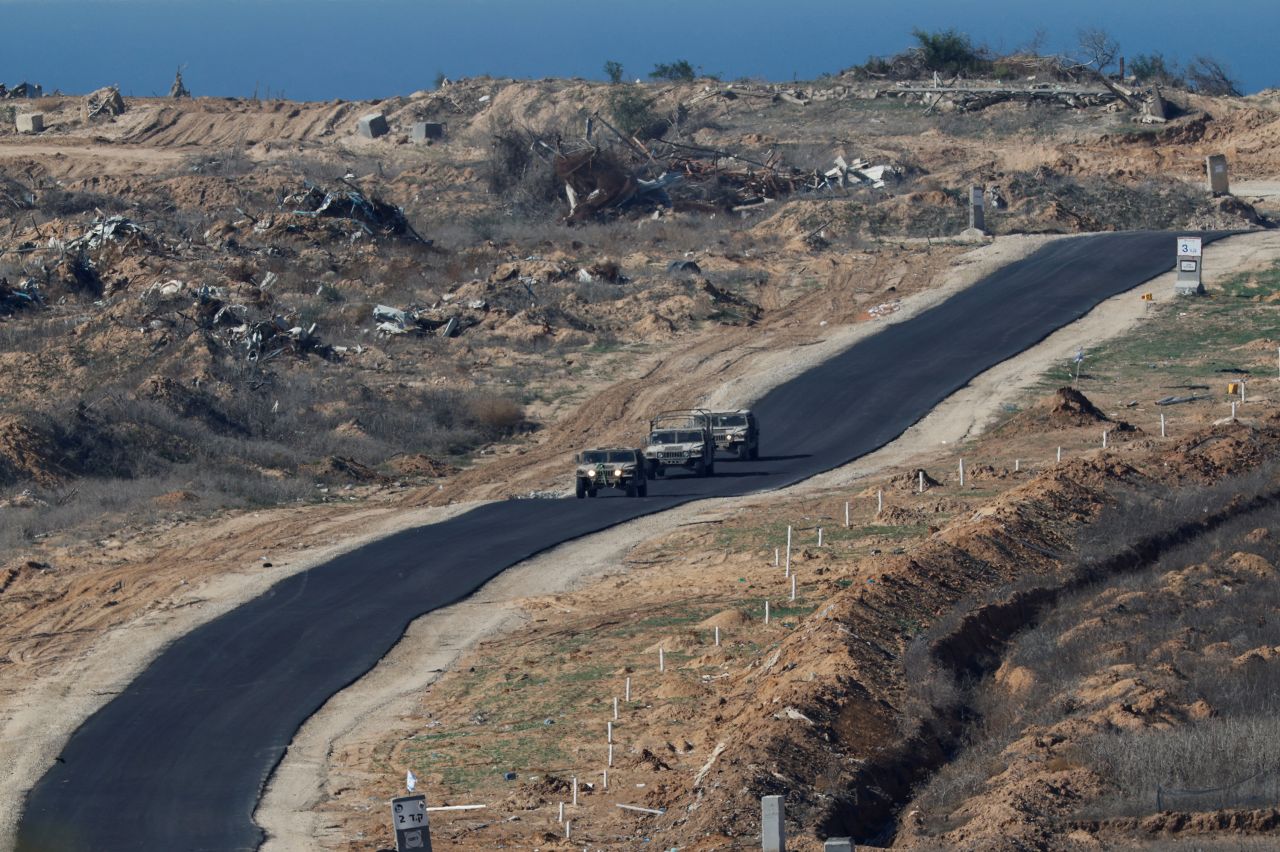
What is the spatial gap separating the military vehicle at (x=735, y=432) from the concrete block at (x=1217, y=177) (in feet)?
129

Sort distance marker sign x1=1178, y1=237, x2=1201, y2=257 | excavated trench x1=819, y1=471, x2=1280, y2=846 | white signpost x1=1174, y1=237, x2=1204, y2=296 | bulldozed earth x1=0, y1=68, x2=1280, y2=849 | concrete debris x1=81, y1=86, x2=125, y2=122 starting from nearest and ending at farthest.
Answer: excavated trench x1=819, y1=471, x2=1280, y2=846 < bulldozed earth x1=0, y1=68, x2=1280, y2=849 < distance marker sign x1=1178, y1=237, x2=1201, y2=257 < white signpost x1=1174, y1=237, x2=1204, y2=296 < concrete debris x1=81, y1=86, x2=125, y2=122

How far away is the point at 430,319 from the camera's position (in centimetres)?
6525

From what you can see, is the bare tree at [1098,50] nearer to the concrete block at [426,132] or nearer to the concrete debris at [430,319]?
the concrete block at [426,132]

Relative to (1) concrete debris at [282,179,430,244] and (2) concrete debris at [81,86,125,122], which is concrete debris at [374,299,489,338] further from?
(2) concrete debris at [81,86,125,122]

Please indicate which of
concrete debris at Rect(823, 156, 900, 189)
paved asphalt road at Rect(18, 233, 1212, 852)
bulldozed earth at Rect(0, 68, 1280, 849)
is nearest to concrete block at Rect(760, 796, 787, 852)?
bulldozed earth at Rect(0, 68, 1280, 849)

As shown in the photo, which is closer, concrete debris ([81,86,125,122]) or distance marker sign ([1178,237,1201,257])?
distance marker sign ([1178,237,1201,257])

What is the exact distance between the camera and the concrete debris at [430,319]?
63.8 metres

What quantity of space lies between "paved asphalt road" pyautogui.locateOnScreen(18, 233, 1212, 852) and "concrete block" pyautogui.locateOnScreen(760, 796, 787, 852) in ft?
24.1

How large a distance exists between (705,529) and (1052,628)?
11763mm

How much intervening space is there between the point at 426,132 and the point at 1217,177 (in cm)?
4316

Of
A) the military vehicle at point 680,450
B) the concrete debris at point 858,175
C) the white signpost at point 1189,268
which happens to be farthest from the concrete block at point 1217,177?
the military vehicle at point 680,450

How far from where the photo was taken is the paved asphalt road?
2523 cm

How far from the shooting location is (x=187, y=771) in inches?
1049

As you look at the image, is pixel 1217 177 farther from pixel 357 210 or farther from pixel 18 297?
pixel 18 297
